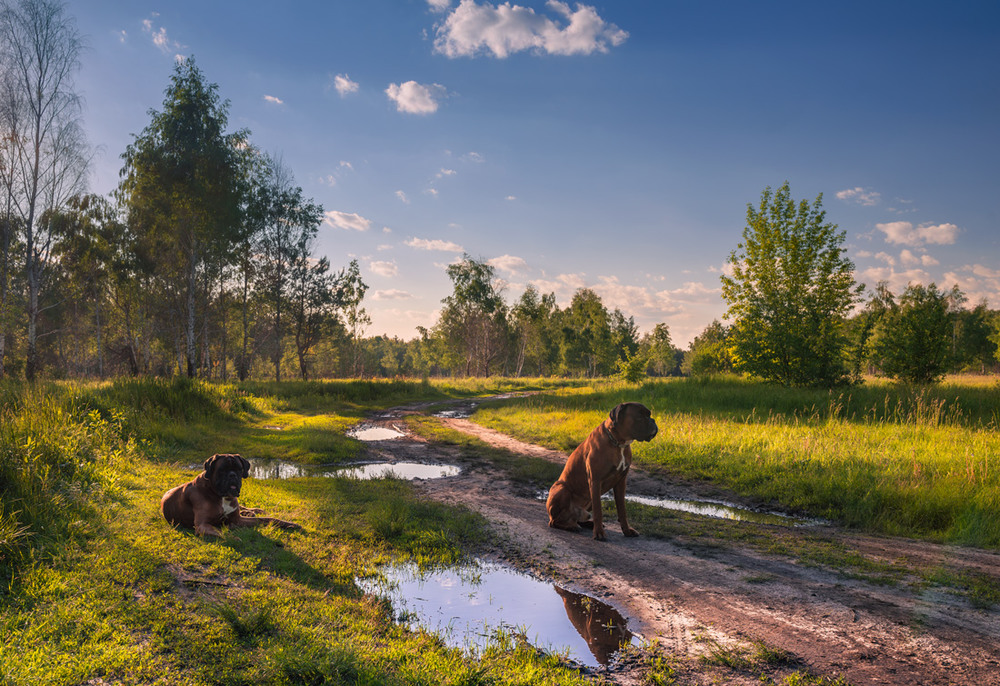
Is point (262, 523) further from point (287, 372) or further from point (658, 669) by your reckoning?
point (287, 372)

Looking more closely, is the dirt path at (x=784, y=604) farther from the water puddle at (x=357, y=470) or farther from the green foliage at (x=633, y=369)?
the green foliage at (x=633, y=369)

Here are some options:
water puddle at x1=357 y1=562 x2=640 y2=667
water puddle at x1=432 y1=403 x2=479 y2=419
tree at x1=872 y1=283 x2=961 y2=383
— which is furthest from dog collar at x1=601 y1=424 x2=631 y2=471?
tree at x1=872 y1=283 x2=961 y2=383

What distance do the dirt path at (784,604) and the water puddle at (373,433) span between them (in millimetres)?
9637

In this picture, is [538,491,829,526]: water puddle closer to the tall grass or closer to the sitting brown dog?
the sitting brown dog

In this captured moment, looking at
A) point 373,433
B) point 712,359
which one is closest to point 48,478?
point 373,433

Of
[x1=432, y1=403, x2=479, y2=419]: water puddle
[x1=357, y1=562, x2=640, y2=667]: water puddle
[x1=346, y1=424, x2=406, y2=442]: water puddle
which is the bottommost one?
[x1=432, y1=403, x2=479, y2=419]: water puddle

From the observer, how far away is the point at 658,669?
337 centimetres

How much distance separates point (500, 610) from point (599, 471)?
7.81 ft

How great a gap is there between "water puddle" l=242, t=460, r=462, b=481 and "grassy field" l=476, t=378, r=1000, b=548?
4.62 meters

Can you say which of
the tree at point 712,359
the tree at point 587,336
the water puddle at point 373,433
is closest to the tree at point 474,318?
the tree at point 587,336

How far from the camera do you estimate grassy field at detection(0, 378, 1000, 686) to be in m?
3.20

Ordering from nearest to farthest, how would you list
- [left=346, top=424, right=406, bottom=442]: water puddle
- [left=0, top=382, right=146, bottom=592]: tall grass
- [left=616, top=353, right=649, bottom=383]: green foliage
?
[left=0, top=382, right=146, bottom=592]: tall grass → [left=346, top=424, right=406, bottom=442]: water puddle → [left=616, top=353, right=649, bottom=383]: green foliage

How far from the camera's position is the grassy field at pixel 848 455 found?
7172mm

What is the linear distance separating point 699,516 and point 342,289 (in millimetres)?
41176
